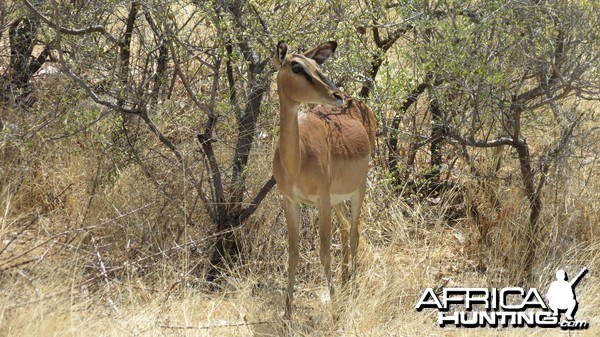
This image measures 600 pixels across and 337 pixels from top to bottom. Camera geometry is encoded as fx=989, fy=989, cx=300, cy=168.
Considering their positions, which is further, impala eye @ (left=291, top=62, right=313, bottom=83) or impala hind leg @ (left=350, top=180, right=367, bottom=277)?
impala hind leg @ (left=350, top=180, right=367, bottom=277)

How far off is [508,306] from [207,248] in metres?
2.61

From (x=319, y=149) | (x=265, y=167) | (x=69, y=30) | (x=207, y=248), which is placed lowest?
(x=207, y=248)

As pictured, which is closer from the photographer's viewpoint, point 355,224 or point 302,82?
point 302,82

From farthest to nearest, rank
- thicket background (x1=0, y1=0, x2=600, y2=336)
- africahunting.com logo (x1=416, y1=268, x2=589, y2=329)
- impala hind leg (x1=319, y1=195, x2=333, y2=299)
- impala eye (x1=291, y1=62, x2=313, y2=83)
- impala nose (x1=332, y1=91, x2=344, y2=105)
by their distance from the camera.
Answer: thicket background (x1=0, y1=0, x2=600, y2=336) → impala hind leg (x1=319, y1=195, x2=333, y2=299) → africahunting.com logo (x1=416, y1=268, x2=589, y2=329) → impala eye (x1=291, y1=62, x2=313, y2=83) → impala nose (x1=332, y1=91, x2=344, y2=105)

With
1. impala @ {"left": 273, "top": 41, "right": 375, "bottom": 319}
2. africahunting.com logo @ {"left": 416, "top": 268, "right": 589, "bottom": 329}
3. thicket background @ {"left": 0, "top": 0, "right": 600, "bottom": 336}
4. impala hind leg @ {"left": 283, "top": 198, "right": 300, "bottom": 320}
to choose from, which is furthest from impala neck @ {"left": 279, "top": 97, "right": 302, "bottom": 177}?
africahunting.com logo @ {"left": 416, "top": 268, "right": 589, "bottom": 329}

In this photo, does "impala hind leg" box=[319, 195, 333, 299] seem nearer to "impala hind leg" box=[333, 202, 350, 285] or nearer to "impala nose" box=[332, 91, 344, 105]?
"impala hind leg" box=[333, 202, 350, 285]

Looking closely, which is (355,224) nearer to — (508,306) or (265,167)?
(265,167)

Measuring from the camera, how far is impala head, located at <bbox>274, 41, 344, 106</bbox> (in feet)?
21.0

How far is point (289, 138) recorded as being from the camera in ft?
22.4

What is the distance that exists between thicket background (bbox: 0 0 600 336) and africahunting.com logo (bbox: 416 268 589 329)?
0.39ft

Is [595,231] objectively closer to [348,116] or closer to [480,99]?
[480,99]

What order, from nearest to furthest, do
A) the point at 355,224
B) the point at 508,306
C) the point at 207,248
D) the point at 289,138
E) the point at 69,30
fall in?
the point at 289,138
the point at 508,306
the point at 69,30
the point at 355,224
the point at 207,248

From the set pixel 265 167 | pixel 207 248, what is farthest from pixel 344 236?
pixel 207 248

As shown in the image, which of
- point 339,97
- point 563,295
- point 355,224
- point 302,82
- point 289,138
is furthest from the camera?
point 355,224
